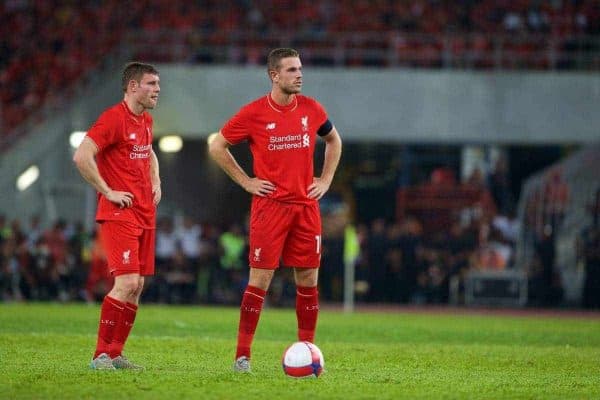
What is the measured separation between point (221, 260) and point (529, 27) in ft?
34.5

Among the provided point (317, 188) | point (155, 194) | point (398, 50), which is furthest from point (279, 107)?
point (398, 50)

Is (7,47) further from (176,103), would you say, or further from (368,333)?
(368,333)

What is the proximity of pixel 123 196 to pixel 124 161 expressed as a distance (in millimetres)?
357

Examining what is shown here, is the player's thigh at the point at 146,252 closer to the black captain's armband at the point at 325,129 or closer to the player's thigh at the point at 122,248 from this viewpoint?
the player's thigh at the point at 122,248

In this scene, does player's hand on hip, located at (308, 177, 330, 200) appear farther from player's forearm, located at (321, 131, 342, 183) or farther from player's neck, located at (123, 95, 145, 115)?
player's neck, located at (123, 95, 145, 115)

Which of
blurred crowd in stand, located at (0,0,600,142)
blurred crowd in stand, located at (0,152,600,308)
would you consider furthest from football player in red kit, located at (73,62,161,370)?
blurred crowd in stand, located at (0,0,600,142)

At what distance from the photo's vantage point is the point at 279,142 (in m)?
9.78

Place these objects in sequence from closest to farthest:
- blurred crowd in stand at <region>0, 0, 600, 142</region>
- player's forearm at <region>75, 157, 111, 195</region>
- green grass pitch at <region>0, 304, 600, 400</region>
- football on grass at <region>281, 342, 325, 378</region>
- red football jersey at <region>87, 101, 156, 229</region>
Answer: green grass pitch at <region>0, 304, 600, 400</region>
football on grass at <region>281, 342, 325, 378</region>
player's forearm at <region>75, 157, 111, 195</region>
red football jersey at <region>87, 101, 156, 229</region>
blurred crowd in stand at <region>0, 0, 600, 142</region>

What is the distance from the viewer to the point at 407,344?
14.4m

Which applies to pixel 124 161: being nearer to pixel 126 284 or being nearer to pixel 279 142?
pixel 126 284

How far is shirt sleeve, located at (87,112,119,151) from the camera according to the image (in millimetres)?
9773

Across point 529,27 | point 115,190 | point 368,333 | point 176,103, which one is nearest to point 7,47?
point 176,103

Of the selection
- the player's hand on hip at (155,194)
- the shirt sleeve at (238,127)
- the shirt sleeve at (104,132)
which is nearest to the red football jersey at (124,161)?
the shirt sleeve at (104,132)

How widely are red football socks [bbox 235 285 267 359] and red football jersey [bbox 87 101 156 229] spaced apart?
102cm
